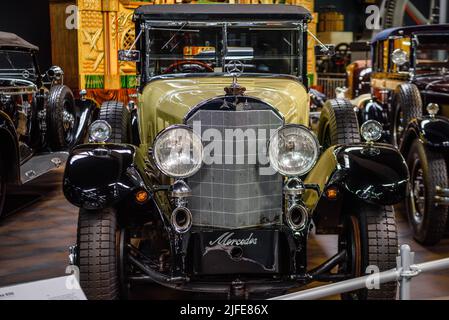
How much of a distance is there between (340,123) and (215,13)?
3.52 ft

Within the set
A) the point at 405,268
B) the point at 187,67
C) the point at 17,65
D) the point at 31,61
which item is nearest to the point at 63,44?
the point at 31,61

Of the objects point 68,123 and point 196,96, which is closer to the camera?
point 196,96

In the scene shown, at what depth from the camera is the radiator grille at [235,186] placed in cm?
273

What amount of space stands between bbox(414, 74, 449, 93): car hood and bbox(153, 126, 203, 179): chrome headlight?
303 centimetres

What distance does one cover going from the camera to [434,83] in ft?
17.2

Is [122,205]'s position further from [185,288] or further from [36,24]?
[36,24]

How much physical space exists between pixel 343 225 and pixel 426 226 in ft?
4.65

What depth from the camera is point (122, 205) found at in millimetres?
2893

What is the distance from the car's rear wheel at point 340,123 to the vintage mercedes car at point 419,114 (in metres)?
0.62

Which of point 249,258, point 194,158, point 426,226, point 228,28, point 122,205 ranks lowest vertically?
point 426,226

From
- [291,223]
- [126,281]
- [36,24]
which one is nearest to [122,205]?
[126,281]

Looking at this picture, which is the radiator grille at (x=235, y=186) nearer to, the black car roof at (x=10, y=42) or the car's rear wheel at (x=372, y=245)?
the car's rear wheel at (x=372, y=245)

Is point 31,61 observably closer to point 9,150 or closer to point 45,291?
point 9,150

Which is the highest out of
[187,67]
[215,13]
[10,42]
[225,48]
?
[215,13]
